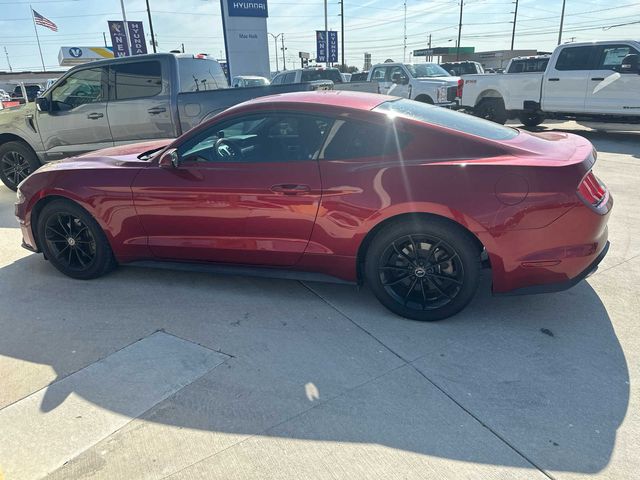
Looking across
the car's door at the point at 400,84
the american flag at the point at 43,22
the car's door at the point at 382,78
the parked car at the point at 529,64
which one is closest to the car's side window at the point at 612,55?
the parked car at the point at 529,64

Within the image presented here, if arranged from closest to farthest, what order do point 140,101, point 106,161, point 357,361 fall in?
1. point 357,361
2. point 106,161
3. point 140,101

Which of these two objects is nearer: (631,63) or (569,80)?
(631,63)

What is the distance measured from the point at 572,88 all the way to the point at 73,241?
1134cm

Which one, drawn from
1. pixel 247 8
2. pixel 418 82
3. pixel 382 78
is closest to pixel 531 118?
pixel 418 82

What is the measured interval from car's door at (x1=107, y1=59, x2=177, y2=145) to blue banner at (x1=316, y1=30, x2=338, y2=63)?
28.5m

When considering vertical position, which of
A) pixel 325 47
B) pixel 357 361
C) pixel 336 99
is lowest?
pixel 357 361

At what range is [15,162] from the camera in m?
7.51

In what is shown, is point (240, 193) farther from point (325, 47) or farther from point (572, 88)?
point (325, 47)

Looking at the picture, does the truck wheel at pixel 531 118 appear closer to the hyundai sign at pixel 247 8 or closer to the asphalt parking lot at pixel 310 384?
the asphalt parking lot at pixel 310 384

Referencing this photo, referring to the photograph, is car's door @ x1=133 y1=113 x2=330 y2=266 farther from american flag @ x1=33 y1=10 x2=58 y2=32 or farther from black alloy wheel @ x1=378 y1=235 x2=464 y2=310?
american flag @ x1=33 y1=10 x2=58 y2=32

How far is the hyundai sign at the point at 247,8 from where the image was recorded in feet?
58.7

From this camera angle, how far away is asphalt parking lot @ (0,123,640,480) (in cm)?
221

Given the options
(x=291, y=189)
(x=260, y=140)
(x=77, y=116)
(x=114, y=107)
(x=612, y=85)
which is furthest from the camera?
(x=612, y=85)

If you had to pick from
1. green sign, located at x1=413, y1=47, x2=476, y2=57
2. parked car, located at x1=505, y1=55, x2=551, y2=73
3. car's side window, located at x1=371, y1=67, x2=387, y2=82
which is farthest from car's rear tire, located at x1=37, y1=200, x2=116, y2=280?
green sign, located at x1=413, y1=47, x2=476, y2=57
